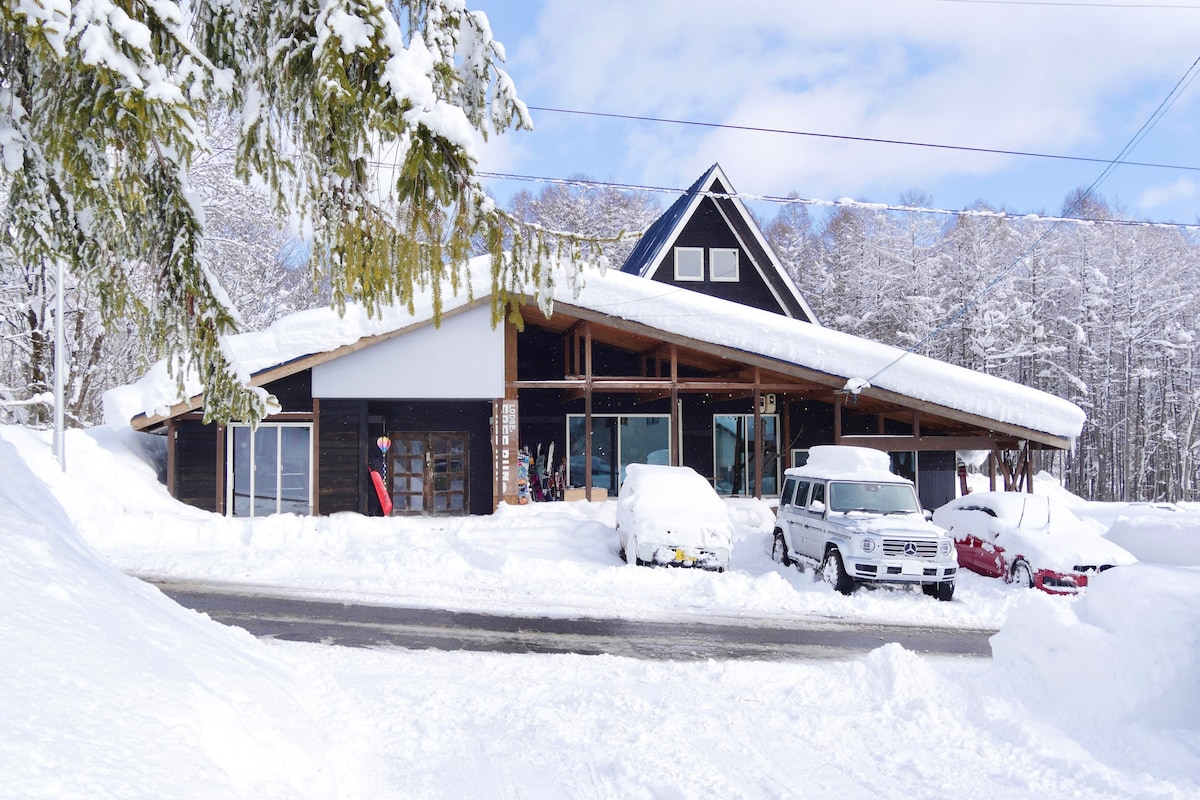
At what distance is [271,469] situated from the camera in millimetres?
20672

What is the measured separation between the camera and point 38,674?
3453 mm

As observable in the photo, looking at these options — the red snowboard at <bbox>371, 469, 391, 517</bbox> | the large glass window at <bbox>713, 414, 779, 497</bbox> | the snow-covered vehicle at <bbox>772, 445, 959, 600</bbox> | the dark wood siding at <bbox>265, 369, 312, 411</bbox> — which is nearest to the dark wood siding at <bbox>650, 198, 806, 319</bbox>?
the large glass window at <bbox>713, 414, 779, 497</bbox>

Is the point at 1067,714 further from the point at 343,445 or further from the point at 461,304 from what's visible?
the point at 343,445

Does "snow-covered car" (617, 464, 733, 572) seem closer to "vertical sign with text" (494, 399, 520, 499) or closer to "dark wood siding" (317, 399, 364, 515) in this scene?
"vertical sign with text" (494, 399, 520, 499)

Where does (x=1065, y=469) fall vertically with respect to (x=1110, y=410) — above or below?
below

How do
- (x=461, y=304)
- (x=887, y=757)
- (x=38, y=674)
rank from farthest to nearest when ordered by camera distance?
1. (x=461, y=304)
2. (x=887, y=757)
3. (x=38, y=674)

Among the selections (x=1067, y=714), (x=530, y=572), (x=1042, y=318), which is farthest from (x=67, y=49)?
(x=1042, y=318)

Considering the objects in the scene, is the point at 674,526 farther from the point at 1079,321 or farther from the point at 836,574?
the point at 1079,321

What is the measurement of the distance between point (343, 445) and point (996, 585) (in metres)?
15.2

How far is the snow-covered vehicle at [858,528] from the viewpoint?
1231 cm

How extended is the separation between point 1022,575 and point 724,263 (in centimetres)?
1639

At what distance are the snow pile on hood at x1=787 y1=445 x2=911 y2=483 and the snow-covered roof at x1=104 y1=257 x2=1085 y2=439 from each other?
493 cm

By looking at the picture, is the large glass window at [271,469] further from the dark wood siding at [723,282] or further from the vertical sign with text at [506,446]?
the dark wood siding at [723,282]

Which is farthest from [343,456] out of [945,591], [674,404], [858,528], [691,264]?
[945,591]
